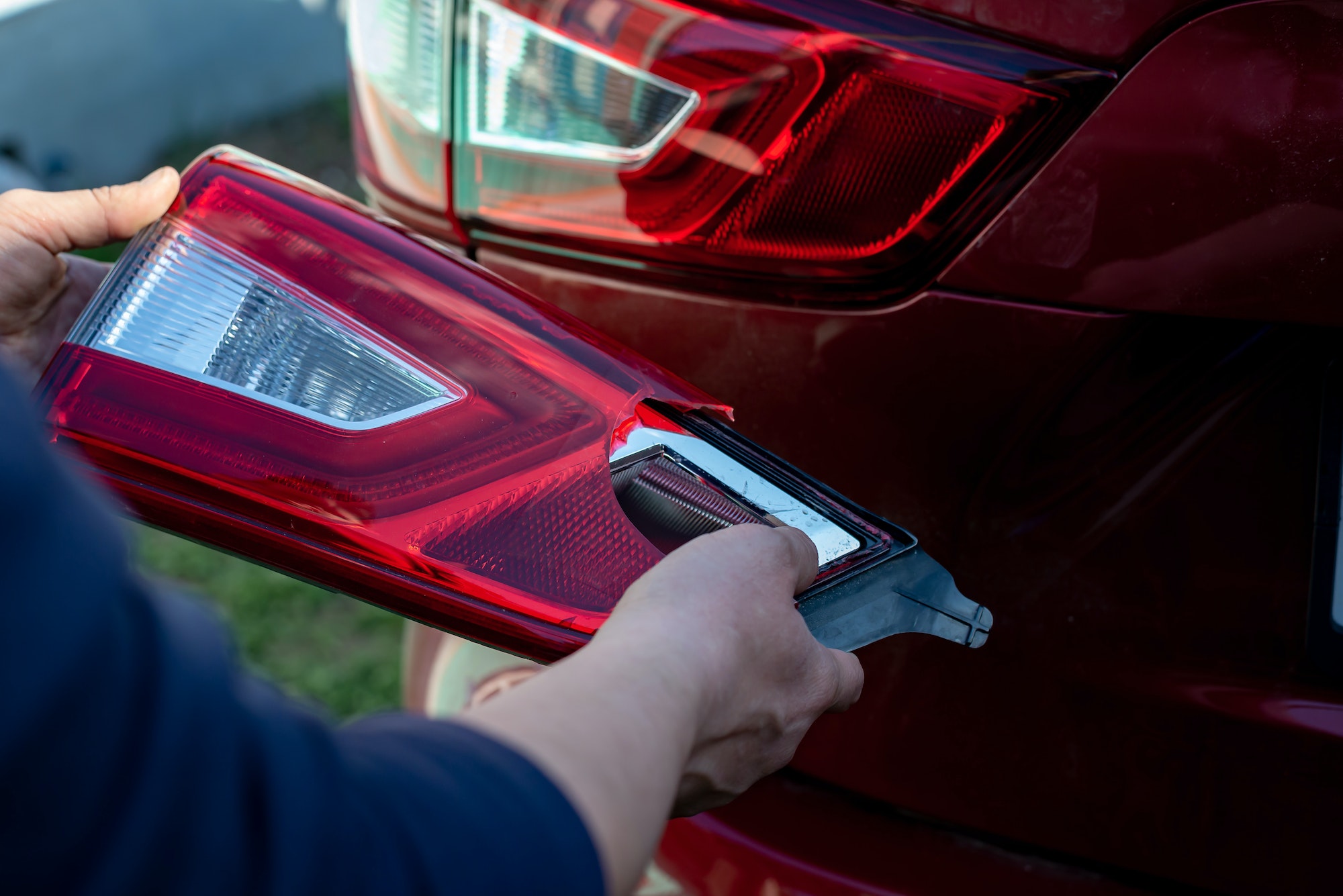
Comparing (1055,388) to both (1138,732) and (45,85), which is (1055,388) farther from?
(45,85)

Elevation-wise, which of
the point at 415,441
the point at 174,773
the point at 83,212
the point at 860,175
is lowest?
the point at 174,773

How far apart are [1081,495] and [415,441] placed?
0.70 metres

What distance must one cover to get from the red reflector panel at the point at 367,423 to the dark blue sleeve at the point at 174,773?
12.6 inches

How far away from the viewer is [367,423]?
900mm

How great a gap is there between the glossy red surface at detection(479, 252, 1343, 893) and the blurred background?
377 centimetres

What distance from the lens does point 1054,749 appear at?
1125 mm

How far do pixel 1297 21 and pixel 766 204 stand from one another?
47 cm

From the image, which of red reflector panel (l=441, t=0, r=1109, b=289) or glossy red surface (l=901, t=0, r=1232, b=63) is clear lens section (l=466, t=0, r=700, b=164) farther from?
glossy red surface (l=901, t=0, r=1232, b=63)

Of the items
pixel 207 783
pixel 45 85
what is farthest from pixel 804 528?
pixel 45 85

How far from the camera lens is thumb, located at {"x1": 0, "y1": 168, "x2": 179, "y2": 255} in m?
1.17

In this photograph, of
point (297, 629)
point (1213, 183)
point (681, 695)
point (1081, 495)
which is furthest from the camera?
point (297, 629)

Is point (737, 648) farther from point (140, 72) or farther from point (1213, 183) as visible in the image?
point (140, 72)

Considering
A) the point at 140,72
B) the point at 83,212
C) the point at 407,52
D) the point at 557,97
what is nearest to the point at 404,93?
the point at 407,52

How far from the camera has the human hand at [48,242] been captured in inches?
46.4
